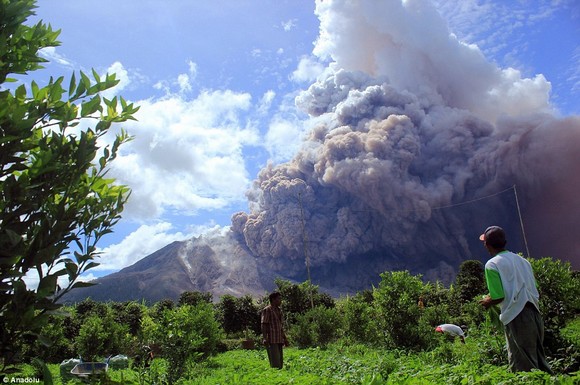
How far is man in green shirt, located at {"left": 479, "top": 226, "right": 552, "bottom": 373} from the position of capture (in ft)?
12.0

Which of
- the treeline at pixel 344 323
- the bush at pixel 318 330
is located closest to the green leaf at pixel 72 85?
the treeline at pixel 344 323

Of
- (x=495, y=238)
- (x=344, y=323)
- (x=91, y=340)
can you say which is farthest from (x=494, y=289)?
(x=91, y=340)

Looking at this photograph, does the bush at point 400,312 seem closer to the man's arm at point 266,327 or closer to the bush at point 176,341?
the man's arm at point 266,327

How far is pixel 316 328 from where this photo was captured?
16.5m

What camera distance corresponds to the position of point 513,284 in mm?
3779

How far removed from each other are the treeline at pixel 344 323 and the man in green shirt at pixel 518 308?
25.7 inches

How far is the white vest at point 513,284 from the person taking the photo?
12.3ft

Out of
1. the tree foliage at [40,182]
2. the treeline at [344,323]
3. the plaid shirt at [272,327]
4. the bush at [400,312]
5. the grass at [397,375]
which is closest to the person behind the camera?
the tree foliage at [40,182]

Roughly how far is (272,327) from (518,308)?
4768 mm

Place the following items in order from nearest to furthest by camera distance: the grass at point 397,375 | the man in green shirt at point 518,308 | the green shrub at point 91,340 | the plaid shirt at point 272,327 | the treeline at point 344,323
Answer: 1. the grass at point 397,375
2. the man in green shirt at point 518,308
3. the treeline at point 344,323
4. the plaid shirt at point 272,327
5. the green shrub at point 91,340

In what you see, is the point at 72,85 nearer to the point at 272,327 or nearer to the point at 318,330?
the point at 272,327

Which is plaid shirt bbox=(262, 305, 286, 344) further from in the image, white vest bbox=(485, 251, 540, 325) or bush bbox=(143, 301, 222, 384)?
white vest bbox=(485, 251, 540, 325)

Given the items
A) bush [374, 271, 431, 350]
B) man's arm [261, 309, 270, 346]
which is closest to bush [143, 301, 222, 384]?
man's arm [261, 309, 270, 346]

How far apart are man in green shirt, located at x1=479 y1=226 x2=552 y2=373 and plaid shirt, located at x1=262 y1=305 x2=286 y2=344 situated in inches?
177
